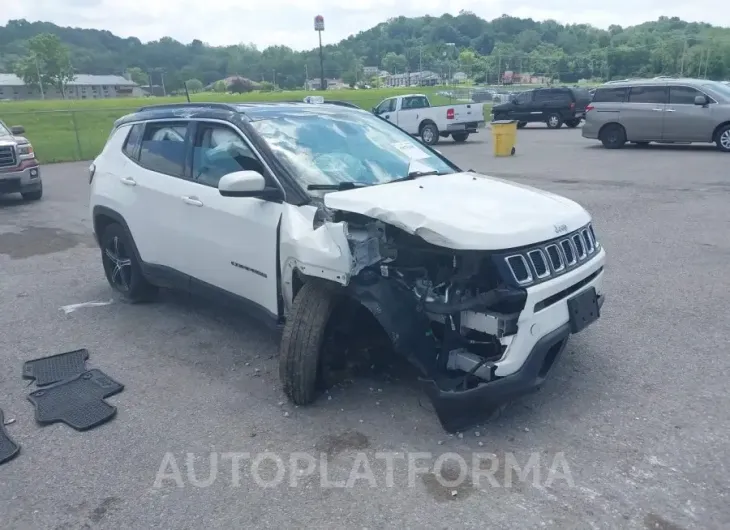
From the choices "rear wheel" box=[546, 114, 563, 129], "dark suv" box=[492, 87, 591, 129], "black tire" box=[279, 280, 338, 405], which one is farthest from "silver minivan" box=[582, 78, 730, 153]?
"black tire" box=[279, 280, 338, 405]

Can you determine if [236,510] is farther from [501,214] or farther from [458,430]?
[501,214]

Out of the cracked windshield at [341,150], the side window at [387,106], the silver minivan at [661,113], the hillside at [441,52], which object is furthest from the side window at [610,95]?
the hillside at [441,52]

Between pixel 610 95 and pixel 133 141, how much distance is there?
1526cm

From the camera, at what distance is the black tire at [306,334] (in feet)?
12.6

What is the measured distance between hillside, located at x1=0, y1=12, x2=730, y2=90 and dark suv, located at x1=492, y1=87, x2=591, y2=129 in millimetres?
23447

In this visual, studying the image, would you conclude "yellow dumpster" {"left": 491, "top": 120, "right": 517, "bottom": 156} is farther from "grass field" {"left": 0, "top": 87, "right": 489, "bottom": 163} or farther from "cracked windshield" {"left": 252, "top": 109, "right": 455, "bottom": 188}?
"cracked windshield" {"left": 252, "top": 109, "right": 455, "bottom": 188}

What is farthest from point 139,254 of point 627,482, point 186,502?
point 627,482

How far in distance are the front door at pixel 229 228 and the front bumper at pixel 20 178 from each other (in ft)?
27.8

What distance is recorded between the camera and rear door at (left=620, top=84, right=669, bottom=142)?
55.2 feet

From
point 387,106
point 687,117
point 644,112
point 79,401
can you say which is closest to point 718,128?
point 687,117

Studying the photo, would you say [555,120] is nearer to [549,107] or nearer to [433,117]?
[549,107]

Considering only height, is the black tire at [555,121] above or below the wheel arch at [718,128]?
below

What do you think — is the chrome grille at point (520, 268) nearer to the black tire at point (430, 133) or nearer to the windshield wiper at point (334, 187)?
the windshield wiper at point (334, 187)

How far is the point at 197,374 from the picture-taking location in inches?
182
